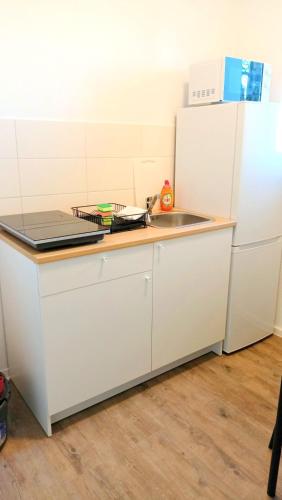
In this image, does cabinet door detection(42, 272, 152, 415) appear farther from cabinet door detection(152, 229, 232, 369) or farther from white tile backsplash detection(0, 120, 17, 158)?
white tile backsplash detection(0, 120, 17, 158)

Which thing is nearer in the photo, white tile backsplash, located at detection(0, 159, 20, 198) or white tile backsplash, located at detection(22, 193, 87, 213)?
white tile backsplash, located at detection(0, 159, 20, 198)

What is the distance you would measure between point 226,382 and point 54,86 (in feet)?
6.08

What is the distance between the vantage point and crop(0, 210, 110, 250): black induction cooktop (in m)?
1.49

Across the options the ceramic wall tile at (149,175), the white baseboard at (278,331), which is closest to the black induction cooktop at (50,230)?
the ceramic wall tile at (149,175)

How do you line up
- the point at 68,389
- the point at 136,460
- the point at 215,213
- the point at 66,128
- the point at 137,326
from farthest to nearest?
the point at 215,213 → the point at 66,128 → the point at 137,326 → the point at 68,389 → the point at 136,460

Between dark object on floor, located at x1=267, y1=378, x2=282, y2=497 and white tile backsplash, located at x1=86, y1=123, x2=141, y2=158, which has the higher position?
white tile backsplash, located at x1=86, y1=123, x2=141, y2=158

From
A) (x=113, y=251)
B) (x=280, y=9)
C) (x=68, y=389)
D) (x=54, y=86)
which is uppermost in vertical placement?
(x=280, y=9)

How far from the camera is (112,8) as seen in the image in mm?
2023

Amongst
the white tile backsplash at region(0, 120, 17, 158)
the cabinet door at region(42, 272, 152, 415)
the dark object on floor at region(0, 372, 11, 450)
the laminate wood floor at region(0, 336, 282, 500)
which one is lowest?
the laminate wood floor at region(0, 336, 282, 500)

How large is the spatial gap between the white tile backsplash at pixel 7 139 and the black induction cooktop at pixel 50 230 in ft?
1.02

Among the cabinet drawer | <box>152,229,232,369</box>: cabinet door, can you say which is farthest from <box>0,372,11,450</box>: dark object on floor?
<box>152,229,232,369</box>: cabinet door

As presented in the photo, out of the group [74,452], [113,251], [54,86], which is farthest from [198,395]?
[54,86]

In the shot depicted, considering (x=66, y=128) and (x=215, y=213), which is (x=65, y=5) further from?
(x=215, y=213)

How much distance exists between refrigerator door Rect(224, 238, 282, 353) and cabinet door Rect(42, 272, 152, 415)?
635mm
